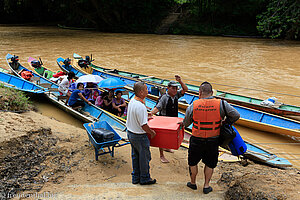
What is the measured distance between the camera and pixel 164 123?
420 cm

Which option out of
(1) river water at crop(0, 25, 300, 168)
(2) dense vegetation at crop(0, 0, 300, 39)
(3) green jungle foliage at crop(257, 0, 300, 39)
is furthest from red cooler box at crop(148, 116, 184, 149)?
(2) dense vegetation at crop(0, 0, 300, 39)

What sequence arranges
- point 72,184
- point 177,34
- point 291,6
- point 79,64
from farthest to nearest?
point 177,34 → point 291,6 → point 79,64 → point 72,184

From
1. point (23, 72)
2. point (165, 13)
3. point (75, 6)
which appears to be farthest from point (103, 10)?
point (23, 72)

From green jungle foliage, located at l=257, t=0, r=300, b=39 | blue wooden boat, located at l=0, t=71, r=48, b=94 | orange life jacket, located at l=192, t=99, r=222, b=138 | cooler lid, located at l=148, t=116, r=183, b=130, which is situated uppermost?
green jungle foliage, located at l=257, t=0, r=300, b=39

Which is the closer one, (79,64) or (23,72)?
(23,72)

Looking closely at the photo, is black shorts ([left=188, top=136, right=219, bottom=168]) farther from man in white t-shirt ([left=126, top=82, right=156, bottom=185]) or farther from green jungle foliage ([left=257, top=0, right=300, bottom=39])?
green jungle foliage ([left=257, top=0, right=300, bottom=39])

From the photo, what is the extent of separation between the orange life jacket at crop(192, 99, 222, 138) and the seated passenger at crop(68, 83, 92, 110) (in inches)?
205

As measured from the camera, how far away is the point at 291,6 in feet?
83.2

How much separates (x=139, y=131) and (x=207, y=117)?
997mm

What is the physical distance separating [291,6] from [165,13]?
59.1 ft

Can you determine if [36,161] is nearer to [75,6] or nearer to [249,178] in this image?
[249,178]

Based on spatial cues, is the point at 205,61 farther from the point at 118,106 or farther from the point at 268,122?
the point at 118,106

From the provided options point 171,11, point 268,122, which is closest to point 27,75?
point 268,122

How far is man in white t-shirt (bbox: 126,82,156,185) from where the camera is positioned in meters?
3.71
